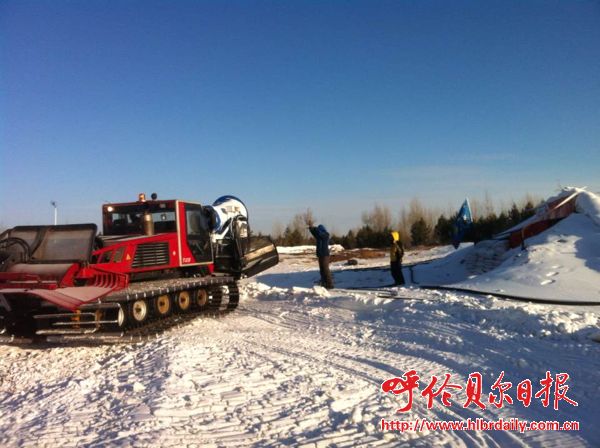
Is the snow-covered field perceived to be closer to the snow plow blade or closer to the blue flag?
the snow plow blade

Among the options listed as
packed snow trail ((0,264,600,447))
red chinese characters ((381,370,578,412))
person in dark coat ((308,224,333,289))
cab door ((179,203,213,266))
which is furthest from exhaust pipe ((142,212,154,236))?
red chinese characters ((381,370,578,412))

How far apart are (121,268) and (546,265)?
9144mm

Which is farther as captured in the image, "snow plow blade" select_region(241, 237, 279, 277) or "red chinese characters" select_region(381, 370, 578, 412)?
"snow plow blade" select_region(241, 237, 279, 277)

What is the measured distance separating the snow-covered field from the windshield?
2.20 meters

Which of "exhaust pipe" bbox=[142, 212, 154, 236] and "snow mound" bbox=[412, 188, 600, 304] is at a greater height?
"exhaust pipe" bbox=[142, 212, 154, 236]

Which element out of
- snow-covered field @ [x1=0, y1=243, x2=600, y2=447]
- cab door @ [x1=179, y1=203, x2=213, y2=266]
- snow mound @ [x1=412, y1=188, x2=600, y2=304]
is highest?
cab door @ [x1=179, y1=203, x2=213, y2=266]

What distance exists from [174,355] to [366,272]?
11.0m

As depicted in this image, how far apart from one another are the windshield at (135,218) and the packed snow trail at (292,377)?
2.33 meters

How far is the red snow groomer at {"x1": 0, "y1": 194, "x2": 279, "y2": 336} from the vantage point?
8.15m

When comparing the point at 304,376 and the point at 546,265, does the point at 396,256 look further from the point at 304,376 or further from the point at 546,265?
the point at 304,376

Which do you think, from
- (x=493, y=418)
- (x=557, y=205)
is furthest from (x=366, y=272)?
(x=493, y=418)

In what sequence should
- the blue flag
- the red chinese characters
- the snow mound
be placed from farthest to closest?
the blue flag < the snow mound < the red chinese characters

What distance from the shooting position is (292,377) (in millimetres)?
5938

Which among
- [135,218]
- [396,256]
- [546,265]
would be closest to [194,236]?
[135,218]
